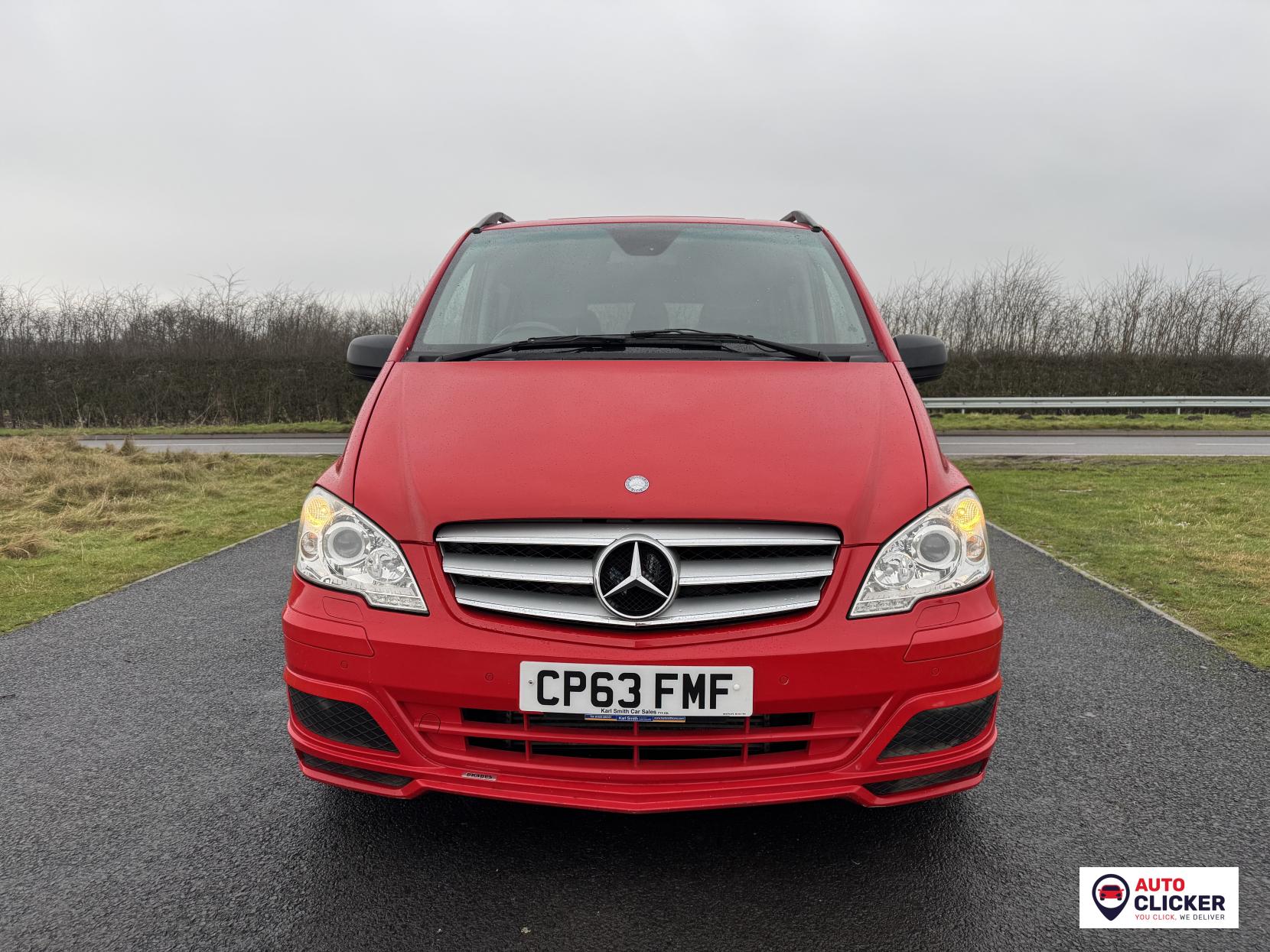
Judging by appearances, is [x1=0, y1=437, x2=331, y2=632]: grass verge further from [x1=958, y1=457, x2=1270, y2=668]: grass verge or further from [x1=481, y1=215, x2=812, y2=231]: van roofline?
[x1=958, y1=457, x2=1270, y2=668]: grass verge

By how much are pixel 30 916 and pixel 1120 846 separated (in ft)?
9.30

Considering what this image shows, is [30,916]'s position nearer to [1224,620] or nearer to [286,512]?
[1224,620]

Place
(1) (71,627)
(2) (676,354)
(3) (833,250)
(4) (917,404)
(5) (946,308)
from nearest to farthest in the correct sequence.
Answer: (4) (917,404) → (2) (676,354) → (3) (833,250) → (1) (71,627) → (5) (946,308)

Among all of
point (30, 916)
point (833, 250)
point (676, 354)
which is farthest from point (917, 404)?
point (30, 916)

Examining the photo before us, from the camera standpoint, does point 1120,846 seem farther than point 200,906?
Yes

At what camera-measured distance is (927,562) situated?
2240 millimetres

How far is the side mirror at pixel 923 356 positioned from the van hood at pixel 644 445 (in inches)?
21.5

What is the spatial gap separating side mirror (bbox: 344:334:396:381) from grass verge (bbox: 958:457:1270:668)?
409 cm

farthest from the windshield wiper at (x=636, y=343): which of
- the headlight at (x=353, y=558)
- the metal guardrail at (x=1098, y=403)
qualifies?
the metal guardrail at (x=1098, y=403)

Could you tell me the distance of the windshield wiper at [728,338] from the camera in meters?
2.95

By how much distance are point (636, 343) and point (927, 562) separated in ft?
4.12

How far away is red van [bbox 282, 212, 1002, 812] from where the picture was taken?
2.09m

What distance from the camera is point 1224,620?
15.6 ft

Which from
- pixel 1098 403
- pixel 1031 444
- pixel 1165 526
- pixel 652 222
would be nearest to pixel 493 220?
pixel 652 222
